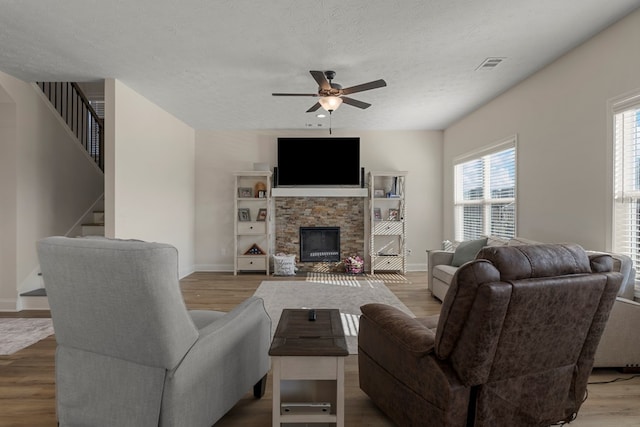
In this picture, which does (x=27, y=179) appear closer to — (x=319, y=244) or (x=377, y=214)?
(x=319, y=244)

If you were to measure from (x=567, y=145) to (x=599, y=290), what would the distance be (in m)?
A: 2.39

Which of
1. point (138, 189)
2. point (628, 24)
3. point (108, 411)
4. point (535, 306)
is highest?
point (628, 24)

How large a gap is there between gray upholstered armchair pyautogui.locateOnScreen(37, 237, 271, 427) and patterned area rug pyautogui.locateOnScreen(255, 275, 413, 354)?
1.88 meters

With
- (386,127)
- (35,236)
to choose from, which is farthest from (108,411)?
(386,127)

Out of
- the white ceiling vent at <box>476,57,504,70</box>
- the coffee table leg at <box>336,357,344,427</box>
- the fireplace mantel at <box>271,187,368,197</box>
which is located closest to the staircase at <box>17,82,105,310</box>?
the fireplace mantel at <box>271,187,368,197</box>

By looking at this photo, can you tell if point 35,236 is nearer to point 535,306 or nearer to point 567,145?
point 535,306

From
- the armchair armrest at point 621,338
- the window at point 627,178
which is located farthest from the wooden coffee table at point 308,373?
the window at point 627,178

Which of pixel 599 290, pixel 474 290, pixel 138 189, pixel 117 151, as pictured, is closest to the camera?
pixel 474 290

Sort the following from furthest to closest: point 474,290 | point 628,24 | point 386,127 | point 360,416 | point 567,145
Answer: point 386,127
point 567,145
point 628,24
point 360,416
point 474,290

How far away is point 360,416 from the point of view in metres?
1.94

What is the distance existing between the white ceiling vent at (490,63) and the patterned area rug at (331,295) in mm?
2792

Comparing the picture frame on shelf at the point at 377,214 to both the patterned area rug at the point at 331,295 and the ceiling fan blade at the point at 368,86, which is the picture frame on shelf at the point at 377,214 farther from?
the ceiling fan blade at the point at 368,86

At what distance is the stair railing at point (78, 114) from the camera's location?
5.05 metres

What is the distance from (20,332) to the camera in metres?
3.23
